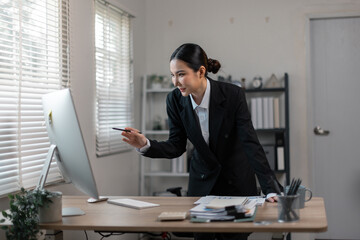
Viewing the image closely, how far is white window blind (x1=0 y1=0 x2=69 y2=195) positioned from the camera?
8.09 feet

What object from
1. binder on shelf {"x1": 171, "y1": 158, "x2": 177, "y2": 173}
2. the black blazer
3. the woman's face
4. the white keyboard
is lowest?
binder on shelf {"x1": 171, "y1": 158, "x2": 177, "y2": 173}

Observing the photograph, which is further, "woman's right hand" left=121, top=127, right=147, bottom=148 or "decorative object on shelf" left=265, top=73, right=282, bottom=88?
"decorative object on shelf" left=265, top=73, right=282, bottom=88

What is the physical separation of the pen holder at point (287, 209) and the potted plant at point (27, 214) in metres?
0.86

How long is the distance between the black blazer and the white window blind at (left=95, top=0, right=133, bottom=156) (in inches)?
47.9

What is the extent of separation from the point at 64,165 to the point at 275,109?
8.62ft

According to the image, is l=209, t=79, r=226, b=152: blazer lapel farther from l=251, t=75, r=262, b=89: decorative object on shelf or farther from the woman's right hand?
l=251, t=75, r=262, b=89: decorative object on shelf

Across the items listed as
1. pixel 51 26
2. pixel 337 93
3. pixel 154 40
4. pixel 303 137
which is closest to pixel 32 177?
pixel 51 26

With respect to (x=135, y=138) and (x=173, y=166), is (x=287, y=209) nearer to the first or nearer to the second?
(x=135, y=138)

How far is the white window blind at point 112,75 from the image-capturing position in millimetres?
3586

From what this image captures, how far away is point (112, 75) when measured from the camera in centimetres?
382

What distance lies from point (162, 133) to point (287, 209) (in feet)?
8.87

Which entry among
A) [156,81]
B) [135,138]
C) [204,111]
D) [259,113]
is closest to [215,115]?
[204,111]

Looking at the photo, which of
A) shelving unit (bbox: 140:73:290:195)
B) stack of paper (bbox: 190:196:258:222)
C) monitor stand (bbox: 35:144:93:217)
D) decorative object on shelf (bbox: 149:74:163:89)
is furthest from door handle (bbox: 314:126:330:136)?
monitor stand (bbox: 35:144:93:217)

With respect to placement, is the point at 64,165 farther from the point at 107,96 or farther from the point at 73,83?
the point at 107,96
